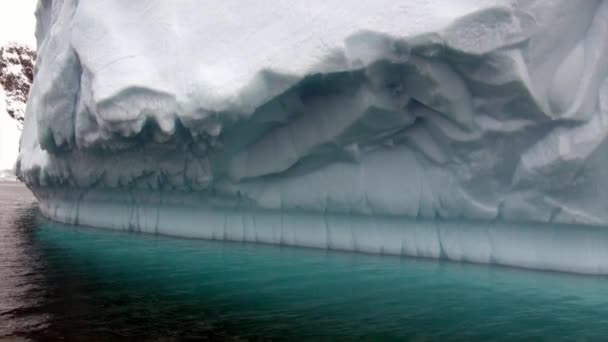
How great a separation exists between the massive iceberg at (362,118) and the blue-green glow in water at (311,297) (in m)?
0.59

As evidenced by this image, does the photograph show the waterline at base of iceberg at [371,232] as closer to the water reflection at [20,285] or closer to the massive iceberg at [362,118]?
the massive iceberg at [362,118]

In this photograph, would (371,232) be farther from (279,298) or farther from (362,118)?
(279,298)

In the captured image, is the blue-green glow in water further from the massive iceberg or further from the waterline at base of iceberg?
the massive iceberg

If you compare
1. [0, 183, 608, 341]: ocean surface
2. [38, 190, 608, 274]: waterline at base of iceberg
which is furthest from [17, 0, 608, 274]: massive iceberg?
[0, 183, 608, 341]: ocean surface

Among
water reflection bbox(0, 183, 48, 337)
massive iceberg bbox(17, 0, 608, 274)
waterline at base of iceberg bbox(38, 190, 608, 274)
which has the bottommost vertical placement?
water reflection bbox(0, 183, 48, 337)

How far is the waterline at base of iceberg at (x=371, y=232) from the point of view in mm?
6398

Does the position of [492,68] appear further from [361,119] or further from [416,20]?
[361,119]

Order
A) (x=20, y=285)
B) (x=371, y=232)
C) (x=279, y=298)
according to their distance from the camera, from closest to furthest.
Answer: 1. (x=279, y=298)
2. (x=20, y=285)
3. (x=371, y=232)

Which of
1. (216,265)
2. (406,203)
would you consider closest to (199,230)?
(216,265)

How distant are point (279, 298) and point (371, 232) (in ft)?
9.01

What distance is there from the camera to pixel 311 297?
16.6 ft

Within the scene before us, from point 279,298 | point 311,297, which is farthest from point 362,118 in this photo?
point 279,298

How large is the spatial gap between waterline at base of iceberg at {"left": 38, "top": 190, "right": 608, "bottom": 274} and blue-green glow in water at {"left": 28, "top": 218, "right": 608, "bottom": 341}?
271 millimetres

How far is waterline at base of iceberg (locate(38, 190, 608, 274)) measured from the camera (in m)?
6.40
